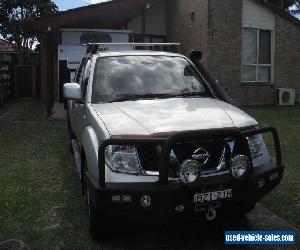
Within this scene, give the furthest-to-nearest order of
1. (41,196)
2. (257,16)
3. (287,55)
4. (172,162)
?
1. (287,55)
2. (257,16)
3. (41,196)
4. (172,162)

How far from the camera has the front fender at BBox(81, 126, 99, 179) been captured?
4.16m

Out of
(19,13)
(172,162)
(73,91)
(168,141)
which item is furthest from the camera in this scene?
(19,13)

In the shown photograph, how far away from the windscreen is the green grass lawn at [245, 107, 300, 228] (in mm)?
1524

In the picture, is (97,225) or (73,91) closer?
(97,225)

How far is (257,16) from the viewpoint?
17.5 meters

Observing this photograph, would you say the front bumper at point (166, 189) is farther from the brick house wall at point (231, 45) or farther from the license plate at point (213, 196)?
the brick house wall at point (231, 45)

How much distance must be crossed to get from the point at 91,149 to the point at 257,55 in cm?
1441

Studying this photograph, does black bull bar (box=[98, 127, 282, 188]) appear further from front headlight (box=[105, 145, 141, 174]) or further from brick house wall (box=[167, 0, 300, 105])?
brick house wall (box=[167, 0, 300, 105])

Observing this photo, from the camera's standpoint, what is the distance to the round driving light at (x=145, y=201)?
Answer: 12.3 feet

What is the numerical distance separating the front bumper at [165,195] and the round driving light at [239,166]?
0.05m

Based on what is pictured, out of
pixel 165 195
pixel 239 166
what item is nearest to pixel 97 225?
pixel 165 195

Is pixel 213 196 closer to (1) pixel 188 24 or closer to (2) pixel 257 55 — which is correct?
(2) pixel 257 55

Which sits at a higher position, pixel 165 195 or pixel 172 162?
pixel 172 162

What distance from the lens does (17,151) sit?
8.77m
